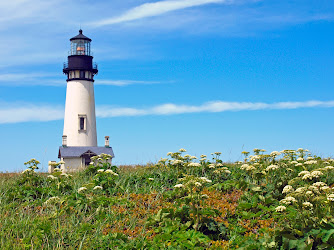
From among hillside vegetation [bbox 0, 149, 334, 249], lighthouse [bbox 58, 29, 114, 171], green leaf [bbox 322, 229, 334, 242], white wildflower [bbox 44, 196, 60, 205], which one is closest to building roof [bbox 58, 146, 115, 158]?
lighthouse [bbox 58, 29, 114, 171]

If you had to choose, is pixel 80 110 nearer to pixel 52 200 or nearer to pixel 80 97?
pixel 80 97

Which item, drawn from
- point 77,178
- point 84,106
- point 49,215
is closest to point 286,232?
point 49,215

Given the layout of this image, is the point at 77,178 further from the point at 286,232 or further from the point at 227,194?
the point at 286,232

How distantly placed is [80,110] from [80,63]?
200 inches

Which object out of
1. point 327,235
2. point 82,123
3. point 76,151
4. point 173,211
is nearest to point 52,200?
point 173,211

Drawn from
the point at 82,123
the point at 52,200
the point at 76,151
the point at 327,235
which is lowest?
the point at 327,235

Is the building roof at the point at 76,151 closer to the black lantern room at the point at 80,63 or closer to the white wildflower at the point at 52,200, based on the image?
the black lantern room at the point at 80,63

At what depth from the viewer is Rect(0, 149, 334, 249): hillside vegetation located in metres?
7.41

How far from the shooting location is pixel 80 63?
4434cm

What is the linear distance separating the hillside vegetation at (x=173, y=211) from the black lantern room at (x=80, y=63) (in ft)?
109

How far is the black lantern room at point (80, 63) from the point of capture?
44.3 metres

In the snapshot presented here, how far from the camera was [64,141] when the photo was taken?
4359cm

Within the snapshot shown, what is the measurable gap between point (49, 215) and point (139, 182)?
11.2 ft

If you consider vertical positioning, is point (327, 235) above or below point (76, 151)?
below
